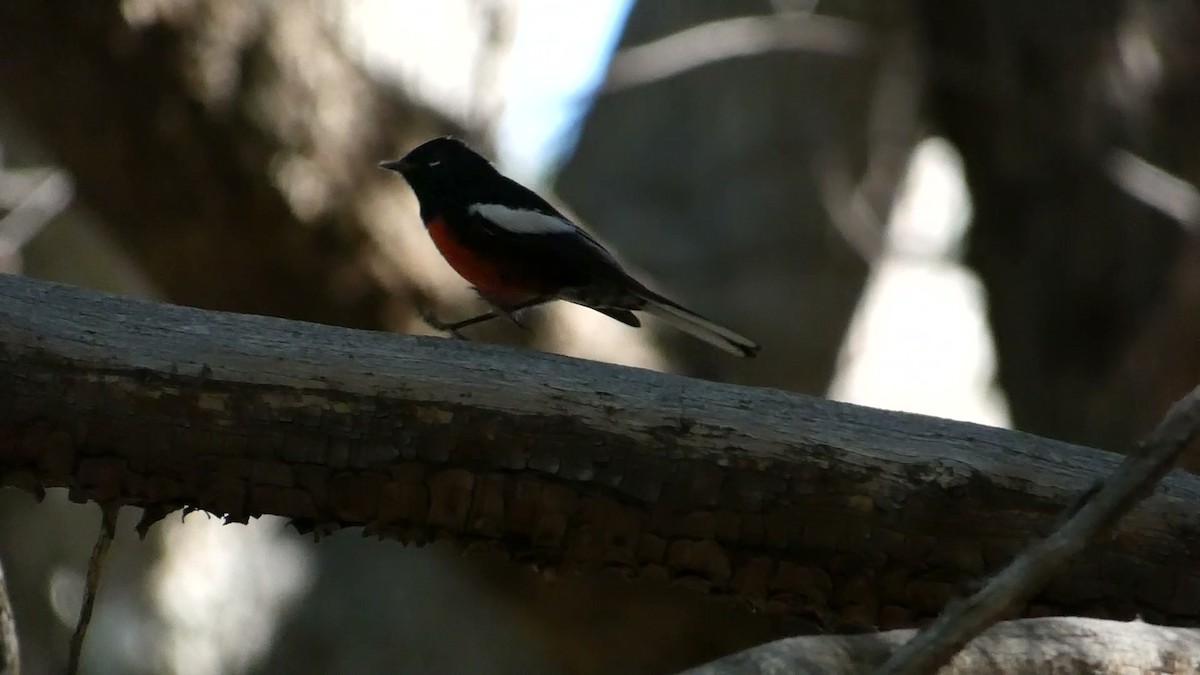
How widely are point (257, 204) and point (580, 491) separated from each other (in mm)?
2799

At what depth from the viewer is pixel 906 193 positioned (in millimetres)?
7402

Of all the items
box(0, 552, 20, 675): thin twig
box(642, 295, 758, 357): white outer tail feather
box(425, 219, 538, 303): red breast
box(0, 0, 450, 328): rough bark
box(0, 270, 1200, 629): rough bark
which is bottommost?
box(0, 552, 20, 675): thin twig

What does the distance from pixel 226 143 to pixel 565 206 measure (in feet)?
5.59

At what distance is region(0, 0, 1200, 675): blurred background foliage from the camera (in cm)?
413

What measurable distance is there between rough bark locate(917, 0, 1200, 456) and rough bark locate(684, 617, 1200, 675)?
296 centimetres

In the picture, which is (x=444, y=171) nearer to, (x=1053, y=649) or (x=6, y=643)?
(x=6, y=643)

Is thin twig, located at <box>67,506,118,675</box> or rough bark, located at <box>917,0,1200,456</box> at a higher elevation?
rough bark, located at <box>917,0,1200,456</box>

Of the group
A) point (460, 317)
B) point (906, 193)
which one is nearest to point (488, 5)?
point (460, 317)

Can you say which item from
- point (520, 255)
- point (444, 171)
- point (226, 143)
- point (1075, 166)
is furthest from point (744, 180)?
point (520, 255)

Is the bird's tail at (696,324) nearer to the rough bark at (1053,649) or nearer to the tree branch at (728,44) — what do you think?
the rough bark at (1053,649)

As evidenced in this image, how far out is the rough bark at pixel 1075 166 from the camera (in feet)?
15.0

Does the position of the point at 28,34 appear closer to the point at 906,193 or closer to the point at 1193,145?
the point at 1193,145

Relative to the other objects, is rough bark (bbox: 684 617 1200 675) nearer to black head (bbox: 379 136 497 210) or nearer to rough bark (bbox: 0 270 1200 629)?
rough bark (bbox: 0 270 1200 629)

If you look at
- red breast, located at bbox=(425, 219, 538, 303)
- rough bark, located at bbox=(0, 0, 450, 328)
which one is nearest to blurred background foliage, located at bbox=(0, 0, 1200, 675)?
rough bark, located at bbox=(0, 0, 450, 328)
